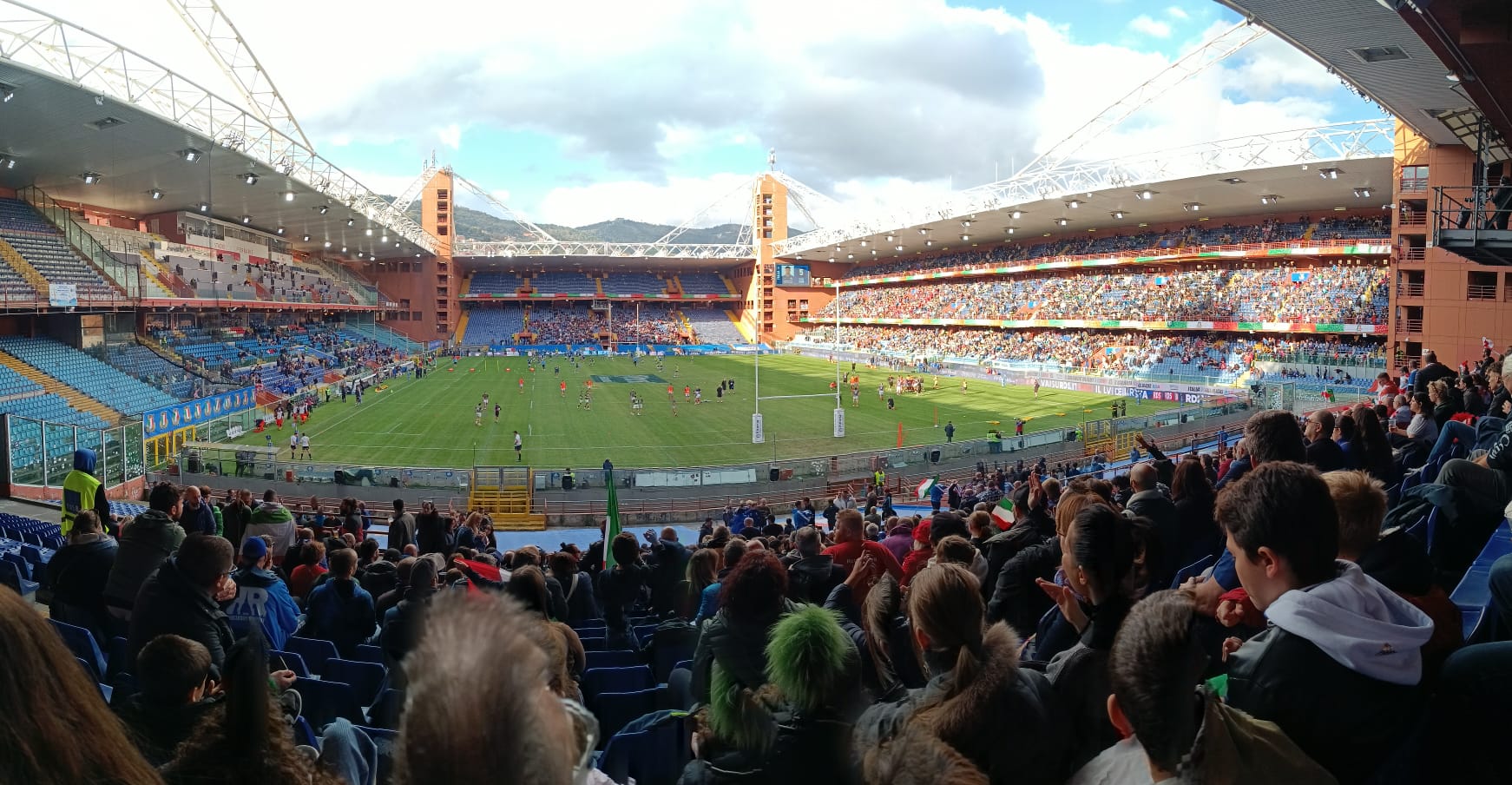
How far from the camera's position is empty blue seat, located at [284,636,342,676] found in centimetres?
600

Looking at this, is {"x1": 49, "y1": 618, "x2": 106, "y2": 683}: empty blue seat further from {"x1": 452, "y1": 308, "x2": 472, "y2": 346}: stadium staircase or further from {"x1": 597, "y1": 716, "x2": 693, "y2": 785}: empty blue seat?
{"x1": 452, "y1": 308, "x2": 472, "y2": 346}: stadium staircase

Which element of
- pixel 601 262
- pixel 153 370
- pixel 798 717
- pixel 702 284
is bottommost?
pixel 153 370

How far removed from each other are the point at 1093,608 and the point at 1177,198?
56837 mm

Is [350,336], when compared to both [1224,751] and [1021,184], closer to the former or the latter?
[1021,184]

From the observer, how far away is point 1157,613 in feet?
6.47

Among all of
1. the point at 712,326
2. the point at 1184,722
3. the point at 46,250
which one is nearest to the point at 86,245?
the point at 46,250

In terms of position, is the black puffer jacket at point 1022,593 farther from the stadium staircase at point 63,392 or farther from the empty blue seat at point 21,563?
the stadium staircase at point 63,392

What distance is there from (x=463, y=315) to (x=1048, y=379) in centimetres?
6802

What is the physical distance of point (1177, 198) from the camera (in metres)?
52.7

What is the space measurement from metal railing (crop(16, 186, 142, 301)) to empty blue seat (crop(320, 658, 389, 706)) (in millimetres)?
41519

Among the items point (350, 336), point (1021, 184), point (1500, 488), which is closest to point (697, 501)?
point (1500, 488)

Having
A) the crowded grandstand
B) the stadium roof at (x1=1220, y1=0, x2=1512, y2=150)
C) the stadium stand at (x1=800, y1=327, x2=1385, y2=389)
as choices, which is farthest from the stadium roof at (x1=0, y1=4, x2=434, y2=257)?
Result: the stadium stand at (x1=800, y1=327, x2=1385, y2=389)

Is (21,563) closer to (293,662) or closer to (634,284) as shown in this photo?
(293,662)

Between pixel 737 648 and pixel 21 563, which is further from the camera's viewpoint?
pixel 21 563
